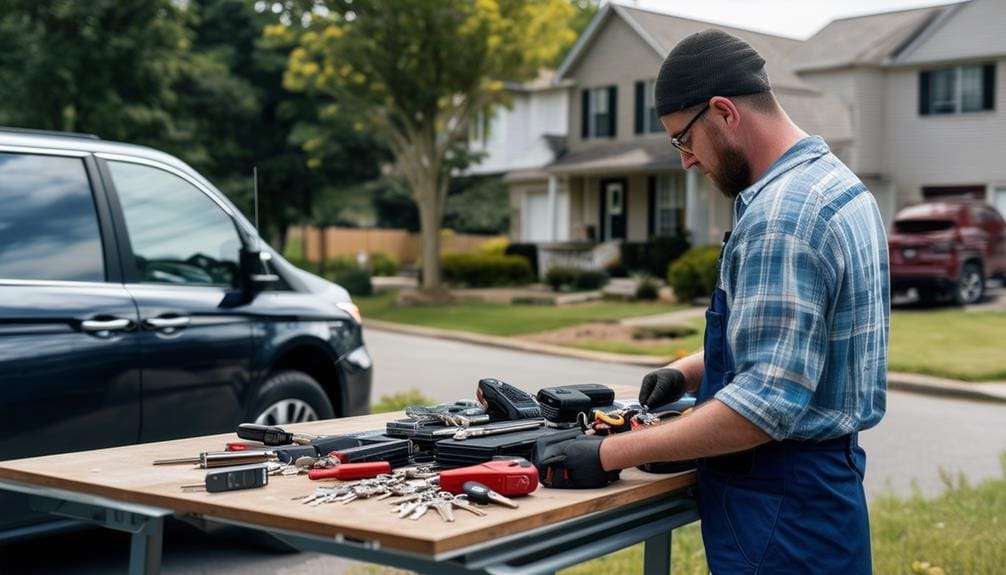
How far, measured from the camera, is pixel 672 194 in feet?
117

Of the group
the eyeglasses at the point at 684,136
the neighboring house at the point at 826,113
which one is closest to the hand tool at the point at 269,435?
the eyeglasses at the point at 684,136

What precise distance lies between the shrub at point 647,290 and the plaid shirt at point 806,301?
25173 millimetres

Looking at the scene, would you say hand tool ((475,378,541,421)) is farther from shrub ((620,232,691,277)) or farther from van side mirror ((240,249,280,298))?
shrub ((620,232,691,277))

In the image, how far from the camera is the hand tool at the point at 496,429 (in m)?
3.33

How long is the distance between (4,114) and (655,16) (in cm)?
1912

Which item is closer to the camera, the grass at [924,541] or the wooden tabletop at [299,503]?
the wooden tabletop at [299,503]

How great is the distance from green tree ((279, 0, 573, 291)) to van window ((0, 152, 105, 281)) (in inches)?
864

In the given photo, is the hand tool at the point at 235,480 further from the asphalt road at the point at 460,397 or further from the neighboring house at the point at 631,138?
the neighboring house at the point at 631,138

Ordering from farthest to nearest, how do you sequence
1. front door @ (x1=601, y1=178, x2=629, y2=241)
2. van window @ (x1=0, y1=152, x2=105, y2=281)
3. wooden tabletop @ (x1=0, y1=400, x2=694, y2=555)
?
front door @ (x1=601, y1=178, x2=629, y2=241) → van window @ (x1=0, y1=152, x2=105, y2=281) → wooden tabletop @ (x1=0, y1=400, x2=694, y2=555)

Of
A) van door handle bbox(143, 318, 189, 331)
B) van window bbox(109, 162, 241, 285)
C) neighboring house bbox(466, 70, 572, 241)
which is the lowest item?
van door handle bbox(143, 318, 189, 331)

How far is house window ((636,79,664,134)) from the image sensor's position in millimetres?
36125

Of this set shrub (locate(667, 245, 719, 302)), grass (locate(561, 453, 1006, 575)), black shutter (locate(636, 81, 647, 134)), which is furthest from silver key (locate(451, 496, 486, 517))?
black shutter (locate(636, 81, 647, 134))

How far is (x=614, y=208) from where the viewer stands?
1481 inches

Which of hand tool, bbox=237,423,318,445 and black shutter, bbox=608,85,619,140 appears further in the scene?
black shutter, bbox=608,85,619,140
